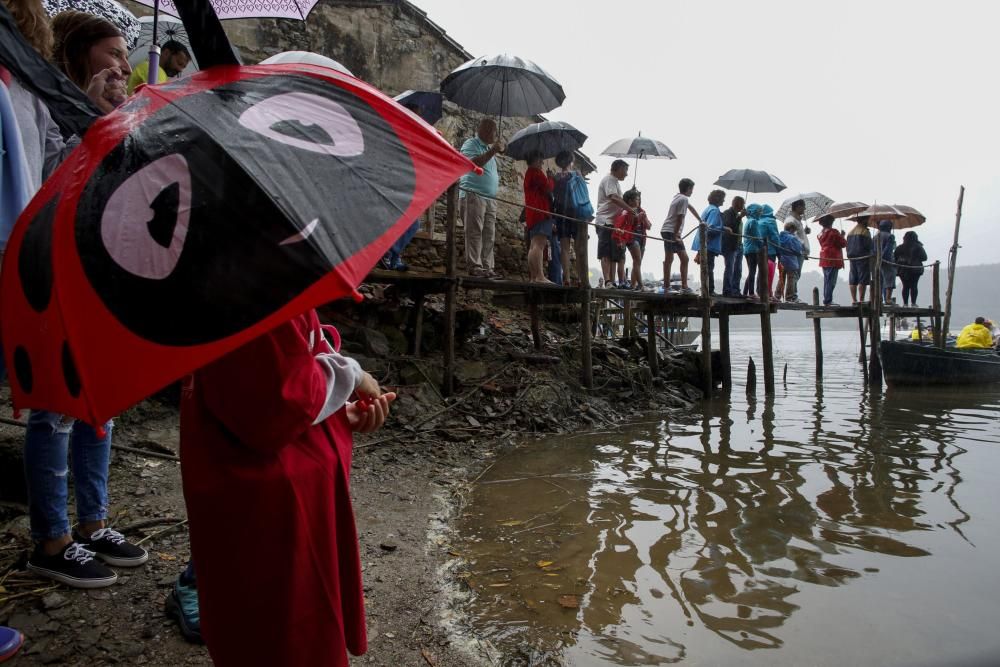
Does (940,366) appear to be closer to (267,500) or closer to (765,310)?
(765,310)

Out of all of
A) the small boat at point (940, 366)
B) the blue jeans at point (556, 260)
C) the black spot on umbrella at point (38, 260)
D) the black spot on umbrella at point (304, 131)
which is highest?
the blue jeans at point (556, 260)

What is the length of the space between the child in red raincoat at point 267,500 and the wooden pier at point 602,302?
4.80m

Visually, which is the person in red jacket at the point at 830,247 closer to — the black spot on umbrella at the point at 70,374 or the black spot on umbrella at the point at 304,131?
the black spot on umbrella at the point at 304,131

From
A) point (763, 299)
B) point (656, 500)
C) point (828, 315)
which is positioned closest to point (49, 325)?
point (656, 500)

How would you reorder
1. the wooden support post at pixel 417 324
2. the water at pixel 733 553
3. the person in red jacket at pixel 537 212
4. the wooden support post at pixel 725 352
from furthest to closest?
1. the wooden support post at pixel 725 352
2. the person in red jacket at pixel 537 212
3. the wooden support post at pixel 417 324
4. the water at pixel 733 553

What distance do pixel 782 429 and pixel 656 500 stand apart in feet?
13.4

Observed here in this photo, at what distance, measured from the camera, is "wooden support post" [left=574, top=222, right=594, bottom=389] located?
7.85m

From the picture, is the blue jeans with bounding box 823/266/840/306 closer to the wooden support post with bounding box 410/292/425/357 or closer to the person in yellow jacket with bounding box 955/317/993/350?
the person in yellow jacket with bounding box 955/317/993/350

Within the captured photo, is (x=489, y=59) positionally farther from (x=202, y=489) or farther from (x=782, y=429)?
(x=202, y=489)

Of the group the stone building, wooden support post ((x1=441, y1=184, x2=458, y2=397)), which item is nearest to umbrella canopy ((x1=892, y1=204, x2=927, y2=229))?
the stone building

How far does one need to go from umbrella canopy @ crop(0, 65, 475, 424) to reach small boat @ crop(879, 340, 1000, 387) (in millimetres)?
15357

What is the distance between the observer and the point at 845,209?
1355cm

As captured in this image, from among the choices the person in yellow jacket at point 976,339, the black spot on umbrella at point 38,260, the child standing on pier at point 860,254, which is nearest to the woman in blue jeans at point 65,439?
the black spot on umbrella at point 38,260

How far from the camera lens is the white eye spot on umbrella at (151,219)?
0.96m
